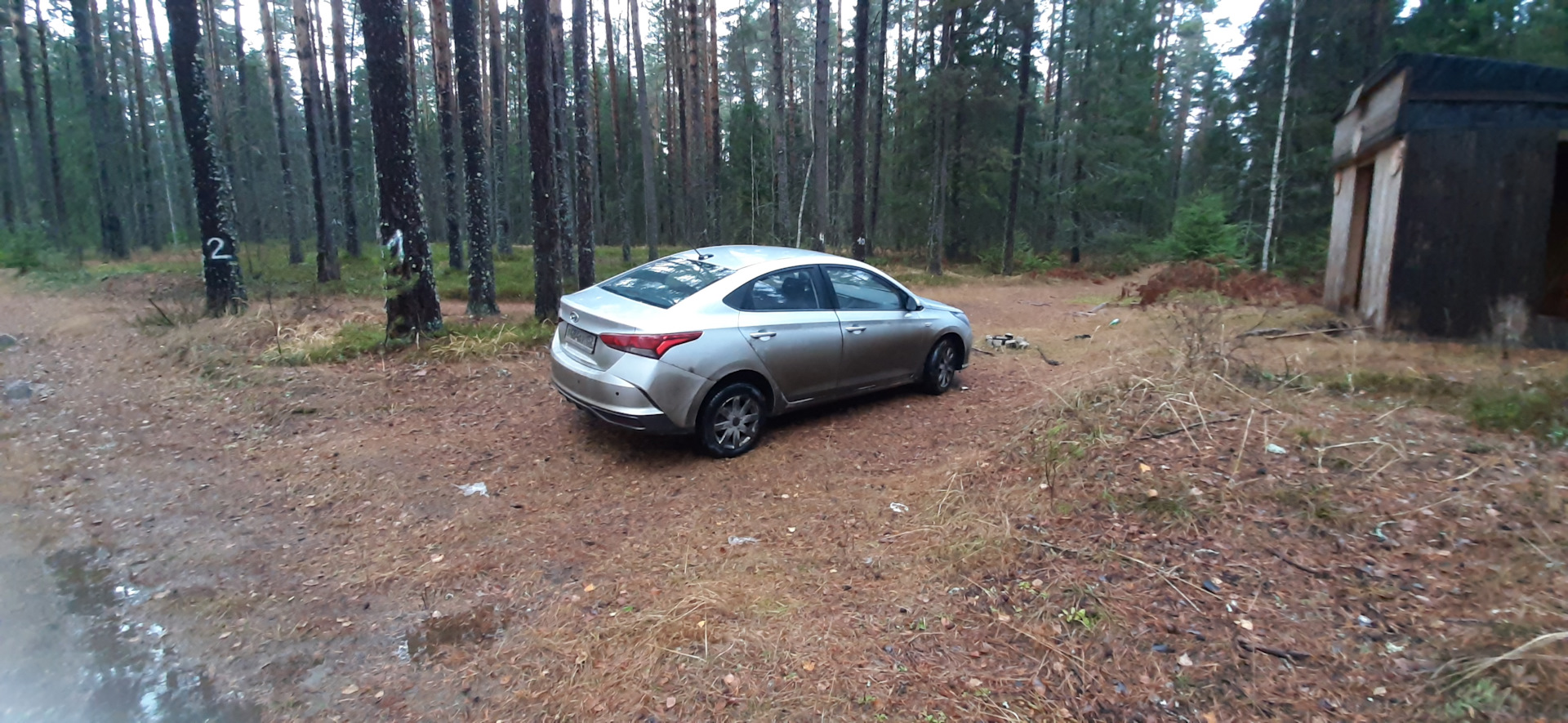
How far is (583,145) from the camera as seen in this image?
1285 centimetres

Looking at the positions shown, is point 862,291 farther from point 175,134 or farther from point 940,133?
point 175,134

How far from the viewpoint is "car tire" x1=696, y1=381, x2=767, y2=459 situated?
5980 mm

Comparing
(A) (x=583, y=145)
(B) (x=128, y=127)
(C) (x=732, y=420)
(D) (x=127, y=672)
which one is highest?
(B) (x=128, y=127)

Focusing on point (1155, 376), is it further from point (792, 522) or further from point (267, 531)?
point (267, 531)

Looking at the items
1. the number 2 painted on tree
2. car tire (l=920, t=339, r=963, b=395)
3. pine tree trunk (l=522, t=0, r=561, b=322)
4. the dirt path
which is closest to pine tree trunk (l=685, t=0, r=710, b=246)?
pine tree trunk (l=522, t=0, r=561, b=322)

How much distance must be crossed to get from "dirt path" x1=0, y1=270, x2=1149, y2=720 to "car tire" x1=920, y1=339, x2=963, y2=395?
176 mm

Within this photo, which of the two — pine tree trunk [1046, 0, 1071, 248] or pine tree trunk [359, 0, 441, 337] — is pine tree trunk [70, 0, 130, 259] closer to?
pine tree trunk [359, 0, 441, 337]

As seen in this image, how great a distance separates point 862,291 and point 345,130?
19071 mm

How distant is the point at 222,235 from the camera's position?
38.0 ft

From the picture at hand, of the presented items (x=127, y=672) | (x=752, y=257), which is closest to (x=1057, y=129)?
(x=752, y=257)

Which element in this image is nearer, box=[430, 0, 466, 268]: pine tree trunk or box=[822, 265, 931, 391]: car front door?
box=[822, 265, 931, 391]: car front door

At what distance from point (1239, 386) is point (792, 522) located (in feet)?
12.2

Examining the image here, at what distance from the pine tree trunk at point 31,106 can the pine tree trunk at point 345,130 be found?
12.0 m

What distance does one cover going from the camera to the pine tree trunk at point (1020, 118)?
24.2 m
